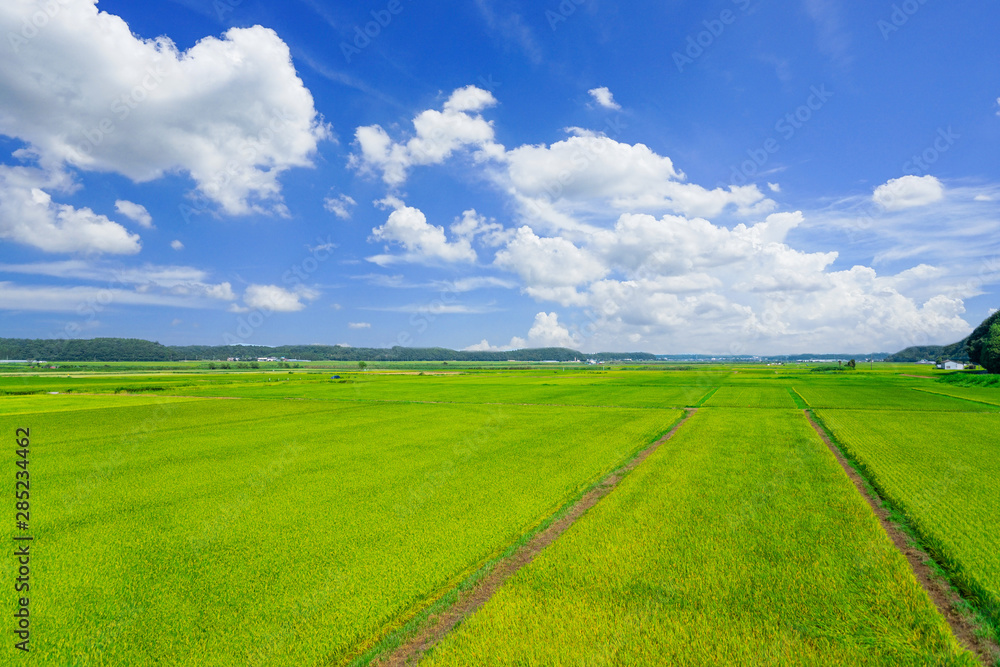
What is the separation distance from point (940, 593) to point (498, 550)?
8.10 metres

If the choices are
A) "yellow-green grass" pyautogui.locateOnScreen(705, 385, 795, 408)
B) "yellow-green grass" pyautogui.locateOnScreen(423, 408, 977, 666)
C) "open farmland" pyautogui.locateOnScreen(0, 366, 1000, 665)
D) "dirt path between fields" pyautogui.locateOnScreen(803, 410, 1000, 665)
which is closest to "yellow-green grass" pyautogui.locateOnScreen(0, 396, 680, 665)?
"open farmland" pyautogui.locateOnScreen(0, 366, 1000, 665)

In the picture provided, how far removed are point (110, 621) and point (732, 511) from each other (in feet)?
43.3

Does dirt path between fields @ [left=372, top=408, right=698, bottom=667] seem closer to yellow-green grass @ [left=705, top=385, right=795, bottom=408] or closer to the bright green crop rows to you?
yellow-green grass @ [left=705, top=385, right=795, bottom=408]

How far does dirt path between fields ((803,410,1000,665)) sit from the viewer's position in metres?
6.54

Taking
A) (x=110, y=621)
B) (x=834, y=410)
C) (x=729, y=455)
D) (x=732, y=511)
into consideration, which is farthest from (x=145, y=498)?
(x=834, y=410)

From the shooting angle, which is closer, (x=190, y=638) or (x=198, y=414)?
(x=190, y=638)

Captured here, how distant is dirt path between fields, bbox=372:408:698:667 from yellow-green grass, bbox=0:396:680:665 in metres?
0.42

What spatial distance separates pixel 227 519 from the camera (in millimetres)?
11555

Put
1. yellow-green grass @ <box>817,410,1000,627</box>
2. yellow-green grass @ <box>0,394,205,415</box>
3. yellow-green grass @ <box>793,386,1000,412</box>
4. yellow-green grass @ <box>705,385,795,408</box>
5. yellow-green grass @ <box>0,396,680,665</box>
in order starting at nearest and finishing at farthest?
yellow-green grass @ <box>0,396,680,665</box>
yellow-green grass @ <box>817,410,1000,627</box>
yellow-green grass @ <box>793,386,1000,412</box>
yellow-green grass @ <box>0,394,205,415</box>
yellow-green grass @ <box>705,385,795,408</box>

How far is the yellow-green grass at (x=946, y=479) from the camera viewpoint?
8.94 m

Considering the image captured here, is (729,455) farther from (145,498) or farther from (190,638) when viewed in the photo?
(145,498)

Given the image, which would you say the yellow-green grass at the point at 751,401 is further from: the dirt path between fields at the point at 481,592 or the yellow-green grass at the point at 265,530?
the dirt path between fields at the point at 481,592

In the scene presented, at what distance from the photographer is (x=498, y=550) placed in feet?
31.8

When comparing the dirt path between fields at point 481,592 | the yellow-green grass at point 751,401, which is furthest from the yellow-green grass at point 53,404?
the yellow-green grass at point 751,401
